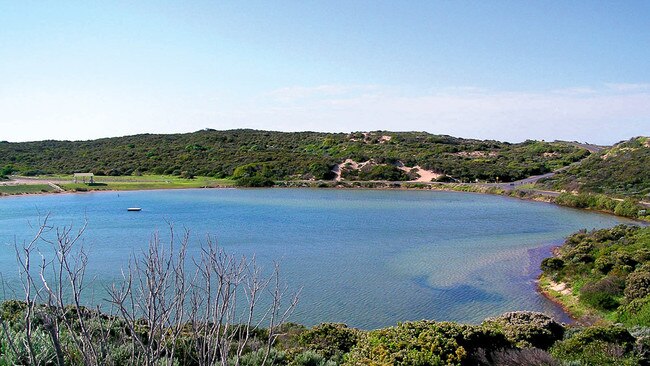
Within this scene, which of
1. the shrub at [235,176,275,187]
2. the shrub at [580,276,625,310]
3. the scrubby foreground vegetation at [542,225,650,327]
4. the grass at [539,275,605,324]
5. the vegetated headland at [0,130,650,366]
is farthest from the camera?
the shrub at [235,176,275,187]

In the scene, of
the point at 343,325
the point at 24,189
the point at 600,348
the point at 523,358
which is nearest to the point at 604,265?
the point at 600,348

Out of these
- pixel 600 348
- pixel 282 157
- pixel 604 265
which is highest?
pixel 282 157

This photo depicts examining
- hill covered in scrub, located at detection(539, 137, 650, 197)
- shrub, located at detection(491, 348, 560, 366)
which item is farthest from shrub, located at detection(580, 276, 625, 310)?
hill covered in scrub, located at detection(539, 137, 650, 197)

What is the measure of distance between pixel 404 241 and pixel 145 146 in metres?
72.2

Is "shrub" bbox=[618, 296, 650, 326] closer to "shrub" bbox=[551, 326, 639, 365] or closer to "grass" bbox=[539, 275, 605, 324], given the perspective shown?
"grass" bbox=[539, 275, 605, 324]

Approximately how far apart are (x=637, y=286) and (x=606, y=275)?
2407 millimetres

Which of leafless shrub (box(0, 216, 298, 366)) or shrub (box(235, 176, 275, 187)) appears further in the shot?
shrub (box(235, 176, 275, 187))

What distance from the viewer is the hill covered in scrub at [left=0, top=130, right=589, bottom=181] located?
63.2m

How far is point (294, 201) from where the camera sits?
43.6m

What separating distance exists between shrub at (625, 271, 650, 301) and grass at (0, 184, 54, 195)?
1953 inches

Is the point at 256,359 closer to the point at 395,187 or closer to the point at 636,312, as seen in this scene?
the point at 636,312

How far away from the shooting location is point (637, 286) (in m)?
14.8

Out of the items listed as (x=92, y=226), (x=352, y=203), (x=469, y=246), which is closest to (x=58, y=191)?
(x=92, y=226)

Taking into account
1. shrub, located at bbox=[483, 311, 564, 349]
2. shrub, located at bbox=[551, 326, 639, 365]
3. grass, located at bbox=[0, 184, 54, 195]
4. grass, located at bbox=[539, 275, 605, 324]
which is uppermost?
grass, located at bbox=[0, 184, 54, 195]
